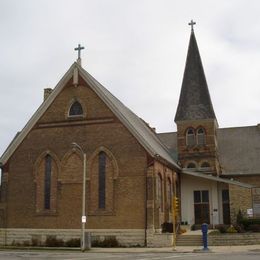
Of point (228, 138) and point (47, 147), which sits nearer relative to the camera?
point (47, 147)

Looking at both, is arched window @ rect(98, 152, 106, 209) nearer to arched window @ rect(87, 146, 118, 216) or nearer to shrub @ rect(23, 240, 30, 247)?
arched window @ rect(87, 146, 118, 216)

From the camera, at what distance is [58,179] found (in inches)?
1375

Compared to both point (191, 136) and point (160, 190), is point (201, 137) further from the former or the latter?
point (160, 190)

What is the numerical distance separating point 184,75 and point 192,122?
5251mm

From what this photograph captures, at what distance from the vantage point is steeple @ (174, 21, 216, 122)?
144 ft

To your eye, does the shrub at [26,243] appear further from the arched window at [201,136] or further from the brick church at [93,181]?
the arched window at [201,136]

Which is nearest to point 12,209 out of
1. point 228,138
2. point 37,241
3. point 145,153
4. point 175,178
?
point 37,241

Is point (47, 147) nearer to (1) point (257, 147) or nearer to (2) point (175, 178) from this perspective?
(2) point (175, 178)

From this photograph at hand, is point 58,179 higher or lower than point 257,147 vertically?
lower

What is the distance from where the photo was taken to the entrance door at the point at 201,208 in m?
41.2

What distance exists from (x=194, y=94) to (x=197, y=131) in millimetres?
3600

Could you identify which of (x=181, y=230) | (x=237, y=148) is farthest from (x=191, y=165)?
(x=181, y=230)

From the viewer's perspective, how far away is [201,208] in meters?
41.3

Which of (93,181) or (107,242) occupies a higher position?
(93,181)
